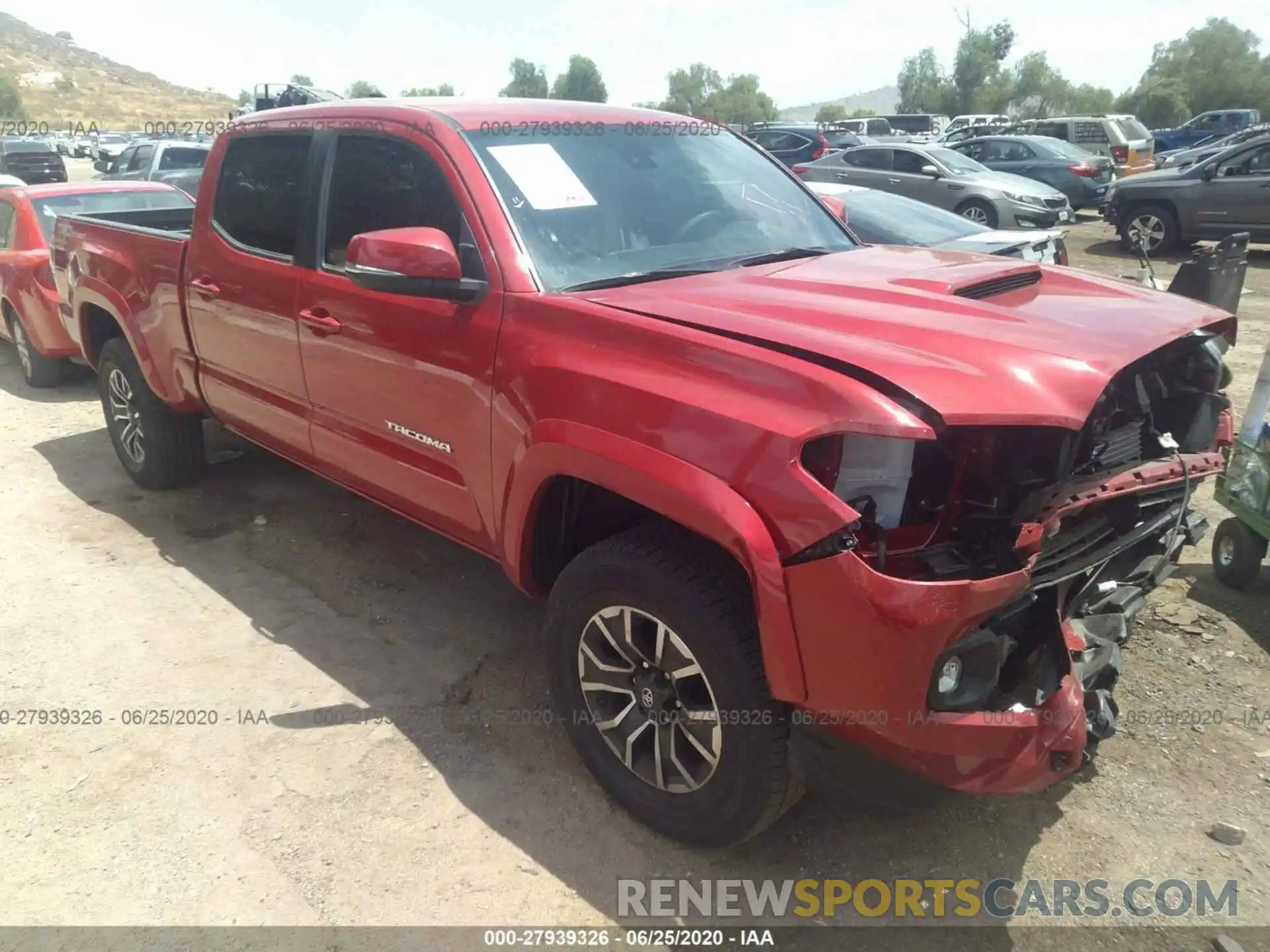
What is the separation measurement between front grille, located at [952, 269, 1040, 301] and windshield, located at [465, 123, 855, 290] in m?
0.80

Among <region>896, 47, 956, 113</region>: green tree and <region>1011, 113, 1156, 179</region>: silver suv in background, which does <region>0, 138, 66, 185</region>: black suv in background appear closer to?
<region>1011, 113, 1156, 179</region>: silver suv in background

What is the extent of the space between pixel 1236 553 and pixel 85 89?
108 m

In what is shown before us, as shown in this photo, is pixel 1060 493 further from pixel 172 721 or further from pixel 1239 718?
pixel 172 721

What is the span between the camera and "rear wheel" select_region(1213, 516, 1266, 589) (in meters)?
3.84

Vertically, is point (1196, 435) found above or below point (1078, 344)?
below

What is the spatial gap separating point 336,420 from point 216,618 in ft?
3.60

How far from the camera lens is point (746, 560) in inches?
82.7

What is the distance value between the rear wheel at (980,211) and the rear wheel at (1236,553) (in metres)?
10.2

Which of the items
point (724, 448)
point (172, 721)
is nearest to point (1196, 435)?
point (724, 448)

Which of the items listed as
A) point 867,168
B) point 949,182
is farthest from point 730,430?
point 867,168

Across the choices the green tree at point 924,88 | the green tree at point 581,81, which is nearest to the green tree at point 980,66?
the green tree at point 924,88

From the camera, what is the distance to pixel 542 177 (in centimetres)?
306

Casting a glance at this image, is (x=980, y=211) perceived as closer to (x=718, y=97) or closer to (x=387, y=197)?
(x=387, y=197)
